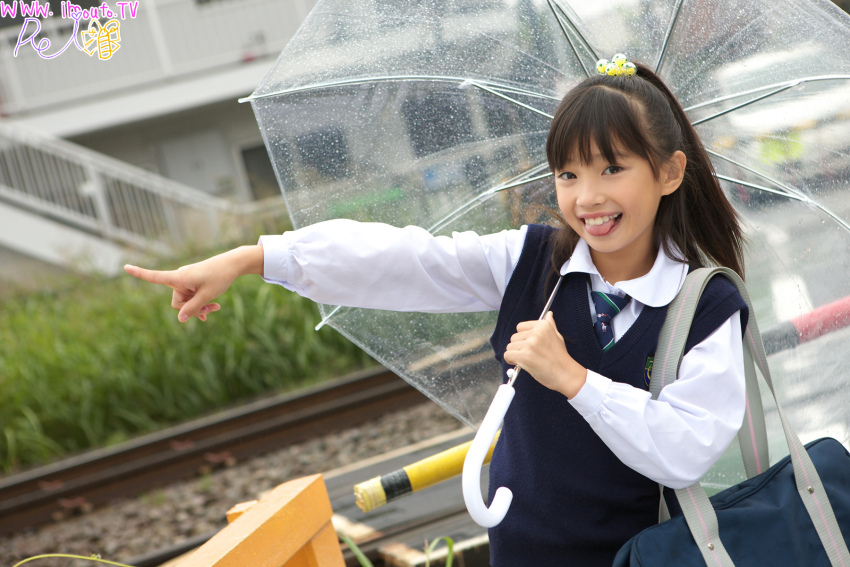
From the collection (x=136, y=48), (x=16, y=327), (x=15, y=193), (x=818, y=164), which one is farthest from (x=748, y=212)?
(x=136, y=48)

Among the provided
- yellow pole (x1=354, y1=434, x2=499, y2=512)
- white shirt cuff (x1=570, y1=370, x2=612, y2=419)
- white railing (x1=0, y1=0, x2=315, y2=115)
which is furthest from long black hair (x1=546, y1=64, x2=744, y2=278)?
white railing (x1=0, y1=0, x2=315, y2=115)

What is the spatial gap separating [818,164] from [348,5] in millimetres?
1222

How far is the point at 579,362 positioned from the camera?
1641 mm

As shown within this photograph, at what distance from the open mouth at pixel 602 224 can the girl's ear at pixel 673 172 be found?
16 centimetres

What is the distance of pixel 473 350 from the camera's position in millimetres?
2143

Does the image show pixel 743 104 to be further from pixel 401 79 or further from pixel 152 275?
pixel 152 275

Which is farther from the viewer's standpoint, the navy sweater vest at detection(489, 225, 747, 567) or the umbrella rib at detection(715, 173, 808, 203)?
the umbrella rib at detection(715, 173, 808, 203)

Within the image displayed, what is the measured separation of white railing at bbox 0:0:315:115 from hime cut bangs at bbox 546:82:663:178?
14741mm

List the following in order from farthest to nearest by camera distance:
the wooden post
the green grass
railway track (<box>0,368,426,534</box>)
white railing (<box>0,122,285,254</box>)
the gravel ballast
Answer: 1. white railing (<box>0,122,285,254</box>)
2. the green grass
3. railway track (<box>0,368,426,534</box>)
4. the gravel ballast
5. the wooden post

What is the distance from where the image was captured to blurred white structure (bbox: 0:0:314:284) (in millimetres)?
13273

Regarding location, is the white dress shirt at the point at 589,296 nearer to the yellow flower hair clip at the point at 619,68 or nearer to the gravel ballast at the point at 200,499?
the yellow flower hair clip at the point at 619,68

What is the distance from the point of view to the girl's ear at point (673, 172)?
5.53 feet

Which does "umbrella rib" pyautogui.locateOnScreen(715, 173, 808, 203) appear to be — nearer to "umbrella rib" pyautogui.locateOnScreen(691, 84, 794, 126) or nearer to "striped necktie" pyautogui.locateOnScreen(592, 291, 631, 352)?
"umbrella rib" pyautogui.locateOnScreen(691, 84, 794, 126)

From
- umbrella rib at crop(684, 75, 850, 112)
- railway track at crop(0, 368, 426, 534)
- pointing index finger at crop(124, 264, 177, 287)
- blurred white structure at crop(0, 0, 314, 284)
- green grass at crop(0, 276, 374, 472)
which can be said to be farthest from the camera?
blurred white structure at crop(0, 0, 314, 284)
